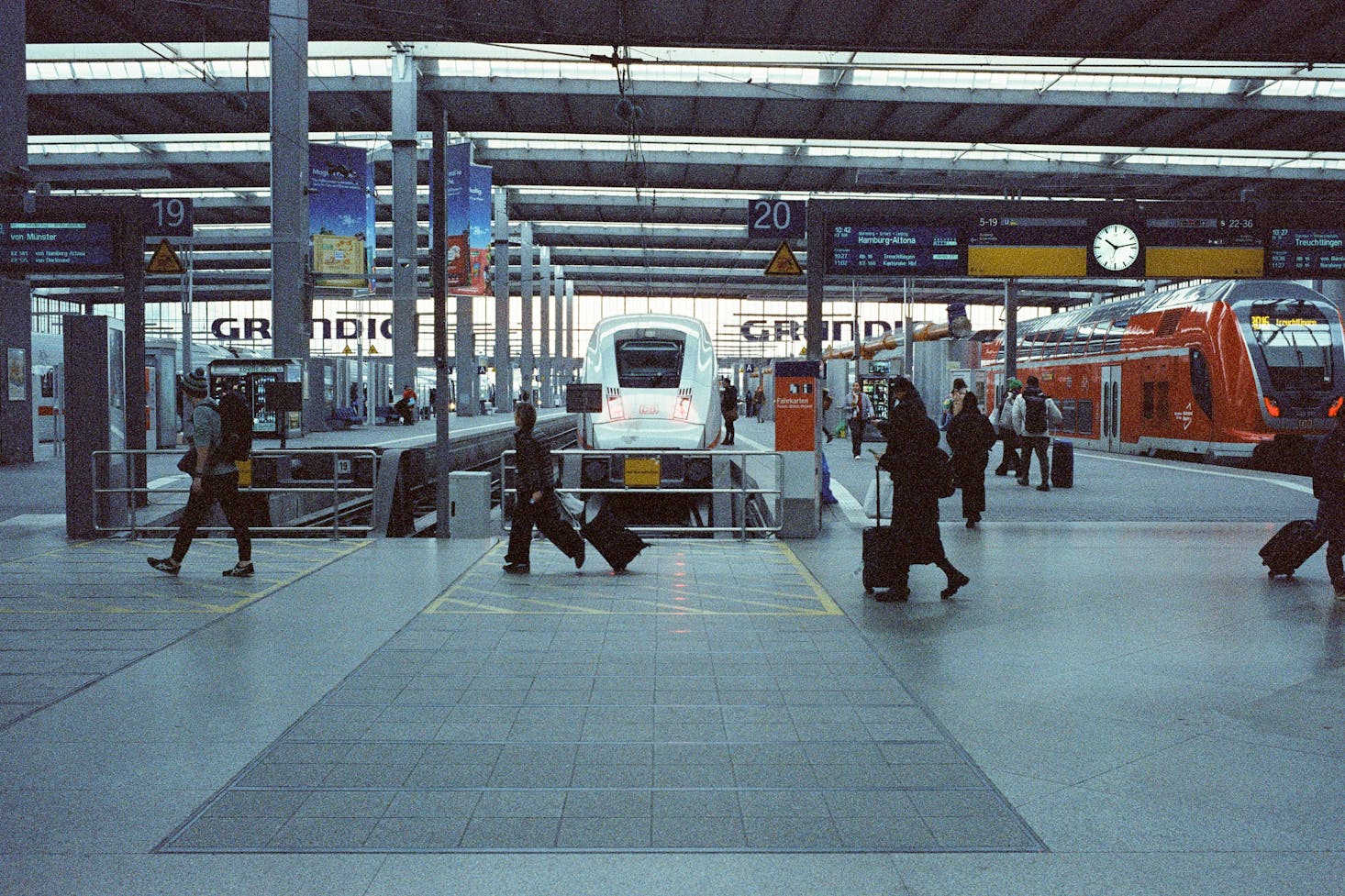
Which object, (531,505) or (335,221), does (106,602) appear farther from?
(335,221)

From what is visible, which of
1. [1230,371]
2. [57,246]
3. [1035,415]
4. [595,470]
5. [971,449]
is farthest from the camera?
[1230,371]

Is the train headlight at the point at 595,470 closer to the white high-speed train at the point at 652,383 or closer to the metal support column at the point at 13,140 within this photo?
the white high-speed train at the point at 652,383

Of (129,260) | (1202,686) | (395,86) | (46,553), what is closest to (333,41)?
(395,86)

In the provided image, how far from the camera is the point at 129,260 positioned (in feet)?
47.5

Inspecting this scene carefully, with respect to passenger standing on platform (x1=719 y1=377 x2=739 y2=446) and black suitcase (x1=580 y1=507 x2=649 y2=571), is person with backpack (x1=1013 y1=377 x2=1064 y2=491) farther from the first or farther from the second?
passenger standing on platform (x1=719 y1=377 x2=739 y2=446)

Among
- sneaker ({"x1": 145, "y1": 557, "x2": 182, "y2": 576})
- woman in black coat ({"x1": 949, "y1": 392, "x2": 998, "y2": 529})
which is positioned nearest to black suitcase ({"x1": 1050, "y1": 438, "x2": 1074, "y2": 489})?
woman in black coat ({"x1": 949, "y1": 392, "x2": 998, "y2": 529})

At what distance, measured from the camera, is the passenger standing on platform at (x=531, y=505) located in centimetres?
1095

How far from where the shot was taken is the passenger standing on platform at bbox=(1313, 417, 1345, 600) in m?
9.36

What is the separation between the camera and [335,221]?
25.2m

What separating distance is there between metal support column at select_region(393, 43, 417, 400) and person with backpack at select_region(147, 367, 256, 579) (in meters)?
19.7

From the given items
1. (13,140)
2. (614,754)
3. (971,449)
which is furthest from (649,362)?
(614,754)

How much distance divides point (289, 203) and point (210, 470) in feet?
50.2

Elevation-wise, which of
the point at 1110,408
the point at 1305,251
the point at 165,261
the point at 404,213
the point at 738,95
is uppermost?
the point at 738,95

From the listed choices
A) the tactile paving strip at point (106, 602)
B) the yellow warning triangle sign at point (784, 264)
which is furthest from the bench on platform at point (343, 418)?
the yellow warning triangle sign at point (784, 264)
